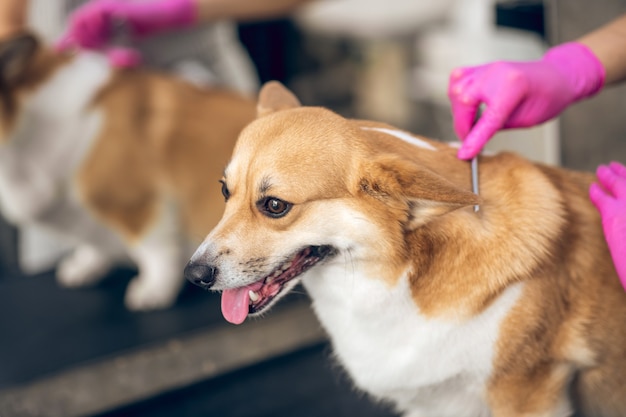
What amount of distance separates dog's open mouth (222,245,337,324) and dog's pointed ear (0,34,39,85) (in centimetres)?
84

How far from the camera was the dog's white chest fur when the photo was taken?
36.0 inches

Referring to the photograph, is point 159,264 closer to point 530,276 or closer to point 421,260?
point 421,260

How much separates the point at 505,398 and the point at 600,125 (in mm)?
809

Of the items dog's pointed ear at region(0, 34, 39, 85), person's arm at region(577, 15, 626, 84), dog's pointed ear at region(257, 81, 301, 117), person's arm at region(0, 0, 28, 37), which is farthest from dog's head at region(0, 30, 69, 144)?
person's arm at region(577, 15, 626, 84)

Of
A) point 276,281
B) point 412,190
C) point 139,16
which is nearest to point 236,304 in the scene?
point 276,281

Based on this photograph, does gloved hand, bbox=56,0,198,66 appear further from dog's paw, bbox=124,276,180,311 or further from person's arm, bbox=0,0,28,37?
dog's paw, bbox=124,276,180,311

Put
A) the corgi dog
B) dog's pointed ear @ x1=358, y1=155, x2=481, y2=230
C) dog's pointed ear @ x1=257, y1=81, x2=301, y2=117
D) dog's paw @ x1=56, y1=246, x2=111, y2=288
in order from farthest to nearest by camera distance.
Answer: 1. dog's paw @ x1=56, y1=246, x2=111, y2=288
2. the corgi dog
3. dog's pointed ear @ x1=257, y1=81, x2=301, y2=117
4. dog's pointed ear @ x1=358, y1=155, x2=481, y2=230

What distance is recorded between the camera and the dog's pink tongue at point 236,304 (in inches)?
36.5

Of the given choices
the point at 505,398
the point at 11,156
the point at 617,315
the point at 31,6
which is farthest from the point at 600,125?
the point at 31,6

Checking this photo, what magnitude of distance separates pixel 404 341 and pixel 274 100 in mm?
439

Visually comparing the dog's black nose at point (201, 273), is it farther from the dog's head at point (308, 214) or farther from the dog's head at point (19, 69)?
the dog's head at point (19, 69)

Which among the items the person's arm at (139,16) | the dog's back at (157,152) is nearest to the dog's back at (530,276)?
the dog's back at (157,152)

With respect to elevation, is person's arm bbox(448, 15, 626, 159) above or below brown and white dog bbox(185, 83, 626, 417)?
above

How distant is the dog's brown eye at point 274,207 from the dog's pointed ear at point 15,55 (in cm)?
80
